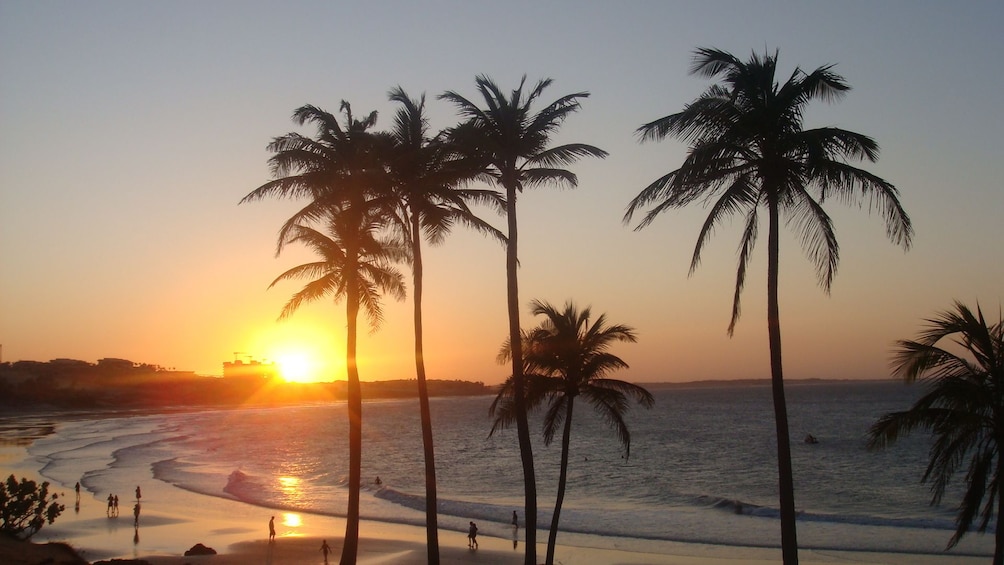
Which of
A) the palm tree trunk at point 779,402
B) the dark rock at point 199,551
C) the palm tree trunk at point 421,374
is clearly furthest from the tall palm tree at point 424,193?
the dark rock at point 199,551

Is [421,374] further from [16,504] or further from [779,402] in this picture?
[16,504]

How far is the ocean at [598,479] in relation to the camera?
36.4 metres

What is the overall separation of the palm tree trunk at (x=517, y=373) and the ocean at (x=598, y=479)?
17.2 meters

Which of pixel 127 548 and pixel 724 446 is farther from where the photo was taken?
pixel 724 446

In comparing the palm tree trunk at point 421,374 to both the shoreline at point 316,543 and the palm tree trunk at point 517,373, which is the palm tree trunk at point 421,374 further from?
the shoreline at point 316,543

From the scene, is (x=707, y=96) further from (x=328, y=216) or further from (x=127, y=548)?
(x=127, y=548)

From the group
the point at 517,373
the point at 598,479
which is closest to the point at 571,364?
the point at 517,373

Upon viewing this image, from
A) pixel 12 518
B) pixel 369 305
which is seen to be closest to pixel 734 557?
pixel 369 305

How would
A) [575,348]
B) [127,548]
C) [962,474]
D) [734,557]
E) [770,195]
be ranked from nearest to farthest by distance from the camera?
[770,195] → [575,348] → [127,548] → [734,557] → [962,474]

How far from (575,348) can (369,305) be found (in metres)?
5.97

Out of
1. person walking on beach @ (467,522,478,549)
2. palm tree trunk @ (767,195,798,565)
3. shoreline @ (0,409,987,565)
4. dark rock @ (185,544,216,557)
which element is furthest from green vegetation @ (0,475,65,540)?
palm tree trunk @ (767,195,798,565)

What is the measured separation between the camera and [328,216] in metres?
18.2

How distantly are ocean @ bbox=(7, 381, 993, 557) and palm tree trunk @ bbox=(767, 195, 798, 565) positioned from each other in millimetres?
21500

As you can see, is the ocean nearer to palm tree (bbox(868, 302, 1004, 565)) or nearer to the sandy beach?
the sandy beach
